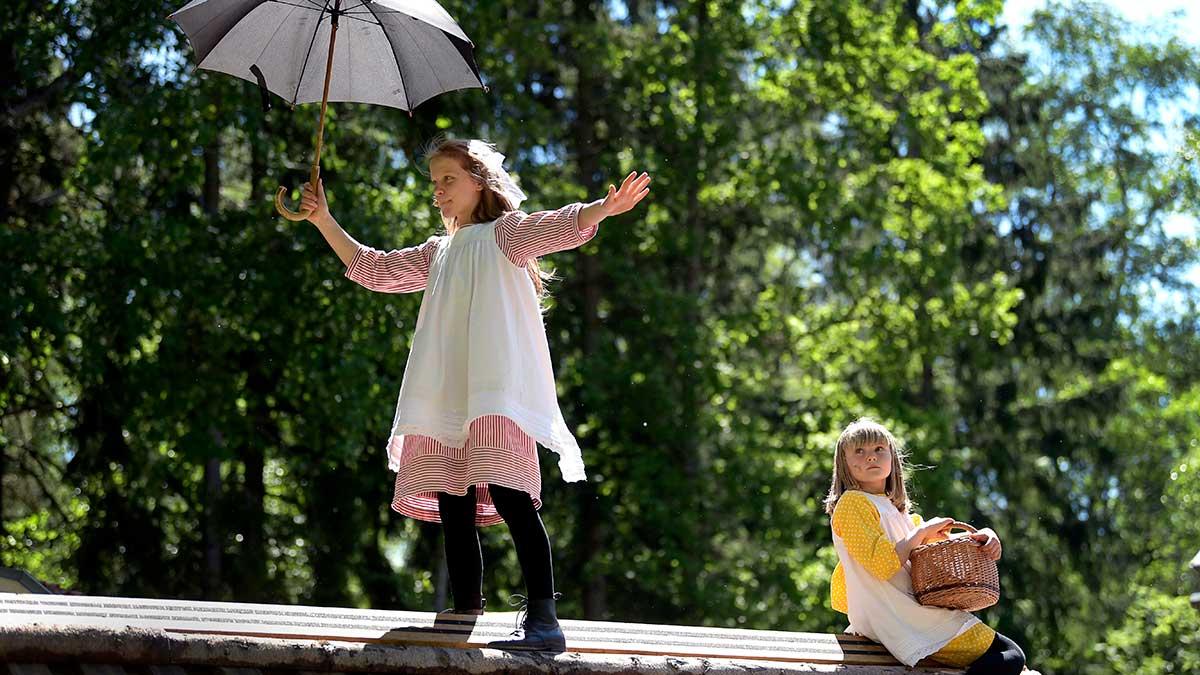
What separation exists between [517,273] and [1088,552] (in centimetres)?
1855

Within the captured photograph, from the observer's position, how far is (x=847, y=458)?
6.31 meters

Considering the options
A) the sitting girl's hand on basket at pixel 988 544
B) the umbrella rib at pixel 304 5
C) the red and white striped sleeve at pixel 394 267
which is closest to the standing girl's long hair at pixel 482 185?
the red and white striped sleeve at pixel 394 267

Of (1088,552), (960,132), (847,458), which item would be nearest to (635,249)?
(960,132)

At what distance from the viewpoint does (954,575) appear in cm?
601

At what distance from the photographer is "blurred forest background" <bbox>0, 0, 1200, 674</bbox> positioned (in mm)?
15469

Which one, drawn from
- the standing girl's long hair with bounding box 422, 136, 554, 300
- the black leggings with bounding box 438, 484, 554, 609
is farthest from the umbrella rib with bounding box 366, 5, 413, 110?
the black leggings with bounding box 438, 484, 554, 609

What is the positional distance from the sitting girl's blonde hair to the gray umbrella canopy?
6.38 feet

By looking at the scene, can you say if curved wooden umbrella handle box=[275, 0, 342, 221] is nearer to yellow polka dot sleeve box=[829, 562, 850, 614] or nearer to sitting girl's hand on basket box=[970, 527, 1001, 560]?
yellow polka dot sleeve box=[829, 562, 850, 614]

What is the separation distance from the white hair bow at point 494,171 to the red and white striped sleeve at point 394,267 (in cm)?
31

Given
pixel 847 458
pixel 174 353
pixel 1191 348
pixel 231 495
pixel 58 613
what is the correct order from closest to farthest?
pixel 58 613 < pixel 847 458 < pixel 174 353 < pixel 231 495 < pixel 1191 348

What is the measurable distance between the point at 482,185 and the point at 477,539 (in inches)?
49.8

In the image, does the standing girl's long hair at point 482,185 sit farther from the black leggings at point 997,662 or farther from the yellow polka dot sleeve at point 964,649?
the black leggings at point 997,662

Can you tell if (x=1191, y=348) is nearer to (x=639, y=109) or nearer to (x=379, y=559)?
(x=639, y=109)

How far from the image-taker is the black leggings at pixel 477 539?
5.62 metres
